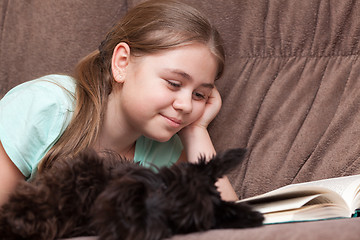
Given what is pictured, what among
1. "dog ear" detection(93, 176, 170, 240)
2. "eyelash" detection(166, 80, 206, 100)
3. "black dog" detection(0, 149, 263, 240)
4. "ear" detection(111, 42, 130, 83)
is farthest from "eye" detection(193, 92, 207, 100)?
"dog ear" detection(93, 176, 170, 240)

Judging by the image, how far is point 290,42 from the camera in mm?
1620

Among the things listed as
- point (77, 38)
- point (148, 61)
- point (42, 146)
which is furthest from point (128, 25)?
point (42, 146)

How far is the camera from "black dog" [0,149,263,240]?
80 centimetres

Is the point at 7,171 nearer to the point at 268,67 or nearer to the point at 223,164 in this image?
the point at 223,164

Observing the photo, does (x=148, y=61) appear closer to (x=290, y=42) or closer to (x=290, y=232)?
(x=290, y=42)

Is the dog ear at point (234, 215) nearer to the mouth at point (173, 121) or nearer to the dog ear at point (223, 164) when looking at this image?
the dog ear at point (223, 164)

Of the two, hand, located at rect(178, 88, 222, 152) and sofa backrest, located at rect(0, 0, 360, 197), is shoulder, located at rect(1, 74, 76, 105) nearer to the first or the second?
sofa backrest, located at rect(0, 0, 360, 197)

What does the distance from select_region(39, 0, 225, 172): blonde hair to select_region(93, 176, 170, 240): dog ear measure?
1.91 ft

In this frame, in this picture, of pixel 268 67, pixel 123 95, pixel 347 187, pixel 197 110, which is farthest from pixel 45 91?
pixel 347 187

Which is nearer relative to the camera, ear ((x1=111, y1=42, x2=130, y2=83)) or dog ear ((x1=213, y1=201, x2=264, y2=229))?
dog ear ((x1=213, y1=201, x2=264, y2=229))

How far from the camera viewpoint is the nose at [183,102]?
54.5 inches

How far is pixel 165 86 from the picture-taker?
1.38m

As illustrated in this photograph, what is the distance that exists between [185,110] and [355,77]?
52 centimetres

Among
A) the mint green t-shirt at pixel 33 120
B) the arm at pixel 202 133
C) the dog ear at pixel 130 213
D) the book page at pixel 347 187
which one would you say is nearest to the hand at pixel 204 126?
the arm at pixel 202 133
